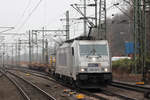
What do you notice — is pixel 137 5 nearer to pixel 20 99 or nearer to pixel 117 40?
pixel 20 99

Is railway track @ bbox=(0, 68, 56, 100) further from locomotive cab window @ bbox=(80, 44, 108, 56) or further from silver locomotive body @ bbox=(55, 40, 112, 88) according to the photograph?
locomotive cab window @ bbox=(80, 44, 108, 56)

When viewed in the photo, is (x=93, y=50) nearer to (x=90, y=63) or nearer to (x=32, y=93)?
(x=90, y=63)

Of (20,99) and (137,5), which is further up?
(137,5)

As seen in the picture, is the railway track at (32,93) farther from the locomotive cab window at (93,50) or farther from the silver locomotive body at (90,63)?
the locomotive cab window at (93,50)

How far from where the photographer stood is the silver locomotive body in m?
16.6

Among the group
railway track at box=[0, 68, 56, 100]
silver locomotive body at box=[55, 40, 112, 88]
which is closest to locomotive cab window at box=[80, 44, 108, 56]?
silver locomotive body at box=[55, 40, 112, 88]

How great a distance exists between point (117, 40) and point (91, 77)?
7253cm

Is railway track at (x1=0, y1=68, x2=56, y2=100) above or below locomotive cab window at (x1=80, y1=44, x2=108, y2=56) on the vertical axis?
below

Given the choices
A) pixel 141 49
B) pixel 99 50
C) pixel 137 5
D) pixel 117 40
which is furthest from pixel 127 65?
pixel 117 40

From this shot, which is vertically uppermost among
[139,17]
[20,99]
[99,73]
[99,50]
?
[139,17]

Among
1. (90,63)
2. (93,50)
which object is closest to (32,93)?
(90,63)

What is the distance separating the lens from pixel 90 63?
1681cm

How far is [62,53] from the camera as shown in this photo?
2189 cm

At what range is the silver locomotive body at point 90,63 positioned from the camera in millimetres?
16625
